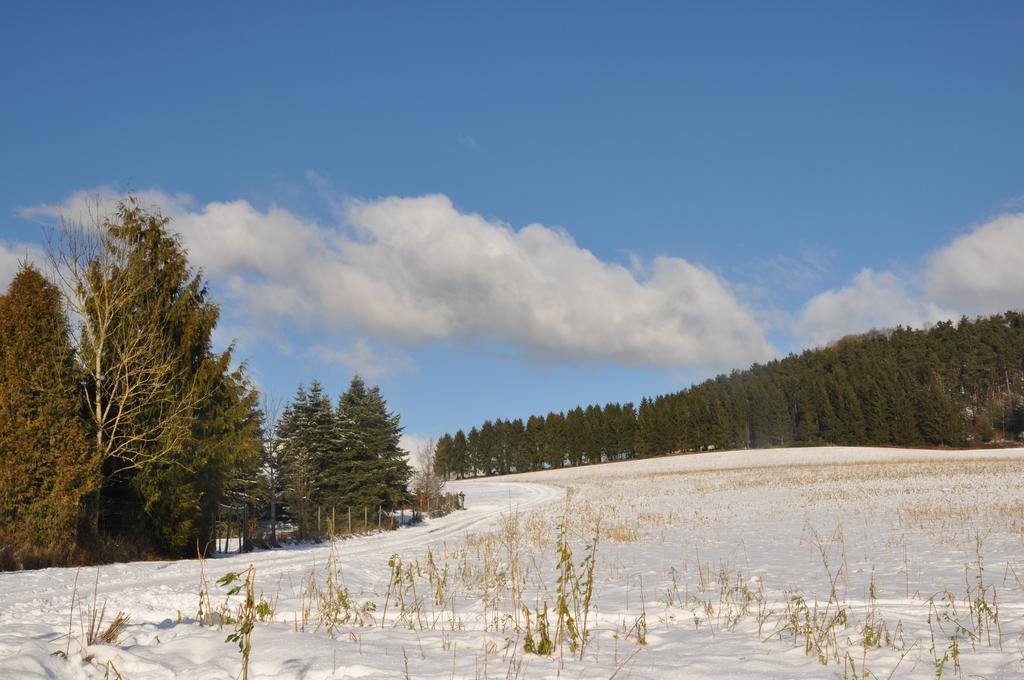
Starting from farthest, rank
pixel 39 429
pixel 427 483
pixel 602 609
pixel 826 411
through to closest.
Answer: pixel 826 411 < pixel 427 483 < pixel 39 429 < pixel 602 609

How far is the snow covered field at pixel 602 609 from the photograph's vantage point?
15.6 feet

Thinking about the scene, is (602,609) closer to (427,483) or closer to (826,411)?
(427,483)

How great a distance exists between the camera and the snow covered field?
4.77m

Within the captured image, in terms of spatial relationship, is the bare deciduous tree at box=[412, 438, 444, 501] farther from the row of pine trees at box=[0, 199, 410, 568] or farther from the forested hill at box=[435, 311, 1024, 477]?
the forested hill at box=[435, 311, 1024, 477]

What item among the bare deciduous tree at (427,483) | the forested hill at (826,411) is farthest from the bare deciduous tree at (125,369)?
the forested hill at (826,411)

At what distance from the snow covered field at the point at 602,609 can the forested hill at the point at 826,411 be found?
7780 cm

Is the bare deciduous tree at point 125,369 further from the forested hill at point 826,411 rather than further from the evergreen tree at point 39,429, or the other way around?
the forested hill at point 826,411

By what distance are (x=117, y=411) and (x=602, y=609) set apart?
16334 mm

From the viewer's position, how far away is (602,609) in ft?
24.6

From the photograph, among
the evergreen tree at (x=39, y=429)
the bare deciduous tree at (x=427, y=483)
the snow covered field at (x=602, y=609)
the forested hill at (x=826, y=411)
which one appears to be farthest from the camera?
the forested hill at (x=826, y=411)

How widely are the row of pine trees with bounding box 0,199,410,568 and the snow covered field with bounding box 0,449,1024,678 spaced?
244cm

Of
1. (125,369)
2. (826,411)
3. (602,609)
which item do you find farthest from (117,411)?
(826,411)

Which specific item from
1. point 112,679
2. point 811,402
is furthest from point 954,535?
point 811,402

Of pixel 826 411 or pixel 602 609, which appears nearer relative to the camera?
pixel 602 609
